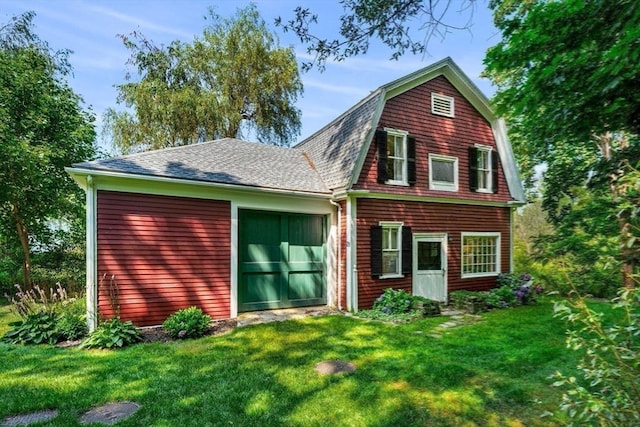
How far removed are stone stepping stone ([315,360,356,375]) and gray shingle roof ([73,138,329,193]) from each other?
429cm

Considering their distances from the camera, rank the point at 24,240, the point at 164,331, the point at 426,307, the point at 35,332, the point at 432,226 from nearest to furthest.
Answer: the point at 35,332
the point at 164,331
the point at 426,307
the point at 432,226
the point at 24,240

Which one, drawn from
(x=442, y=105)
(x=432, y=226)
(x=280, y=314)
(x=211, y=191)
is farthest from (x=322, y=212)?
(x=442, y=105)

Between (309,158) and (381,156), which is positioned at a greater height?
(309,158)

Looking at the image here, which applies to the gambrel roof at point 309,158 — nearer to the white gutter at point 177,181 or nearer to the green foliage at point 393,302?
the white gutter at point 177,181

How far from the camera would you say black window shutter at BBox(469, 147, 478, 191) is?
10289 mm

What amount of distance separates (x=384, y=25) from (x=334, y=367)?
5.07m

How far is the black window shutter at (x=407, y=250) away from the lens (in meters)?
8.99

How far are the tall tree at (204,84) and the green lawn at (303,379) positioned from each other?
11.9 metres

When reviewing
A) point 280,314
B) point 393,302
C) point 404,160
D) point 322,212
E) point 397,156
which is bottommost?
point 280,314

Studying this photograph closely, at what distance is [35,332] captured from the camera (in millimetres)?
5883

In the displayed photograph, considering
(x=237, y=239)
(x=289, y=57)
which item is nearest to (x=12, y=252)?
(x=237, y=239)

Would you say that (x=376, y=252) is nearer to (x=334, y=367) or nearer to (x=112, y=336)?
(x=334, y=367)

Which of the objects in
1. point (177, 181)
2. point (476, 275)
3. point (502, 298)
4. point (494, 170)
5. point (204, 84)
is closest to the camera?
point (177, 181)

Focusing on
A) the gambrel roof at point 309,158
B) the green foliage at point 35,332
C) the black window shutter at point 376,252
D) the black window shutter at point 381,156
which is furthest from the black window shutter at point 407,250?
the green foliage at point 35,332
